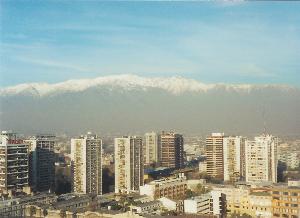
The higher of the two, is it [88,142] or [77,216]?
[88,142]

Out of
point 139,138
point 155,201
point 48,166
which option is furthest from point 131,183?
point 155,201

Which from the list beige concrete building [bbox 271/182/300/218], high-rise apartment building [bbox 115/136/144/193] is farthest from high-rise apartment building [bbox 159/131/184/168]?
beige concrete building [bbox 271/182/300/218]

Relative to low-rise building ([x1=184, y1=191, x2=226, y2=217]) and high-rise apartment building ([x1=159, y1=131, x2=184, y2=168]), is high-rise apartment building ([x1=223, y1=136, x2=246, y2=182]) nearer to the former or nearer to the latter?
high-rise apartment building ([x1=159, y1=131, x2=184, y2=168])

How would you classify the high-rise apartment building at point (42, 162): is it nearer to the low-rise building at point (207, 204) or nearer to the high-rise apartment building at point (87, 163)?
the high-rise apartment building at point (87, 163)

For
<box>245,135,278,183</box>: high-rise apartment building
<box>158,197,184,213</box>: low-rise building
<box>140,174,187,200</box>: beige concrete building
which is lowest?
<box>158,197,184,213</box>: low-rise building

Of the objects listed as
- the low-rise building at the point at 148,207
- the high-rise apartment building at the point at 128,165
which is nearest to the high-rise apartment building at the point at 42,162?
the high-rise apartment building at the point at 128,165

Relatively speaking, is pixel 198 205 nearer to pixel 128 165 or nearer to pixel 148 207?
pixel 148 207

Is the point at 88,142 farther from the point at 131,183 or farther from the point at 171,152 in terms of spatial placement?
the point at 171,152

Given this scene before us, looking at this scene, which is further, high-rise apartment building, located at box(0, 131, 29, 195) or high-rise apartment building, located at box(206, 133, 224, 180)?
high-rise apartment building, located at box(206, 133, 224, 180)
